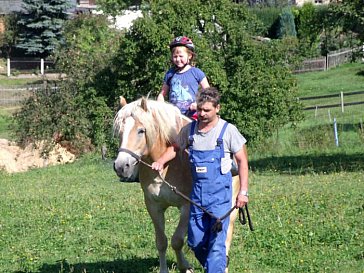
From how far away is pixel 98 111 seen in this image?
2597 centimetres

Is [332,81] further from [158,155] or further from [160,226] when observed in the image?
[158,155]


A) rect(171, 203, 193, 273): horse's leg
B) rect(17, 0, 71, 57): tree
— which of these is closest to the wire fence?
rect(17, 0, 71, 57): tree

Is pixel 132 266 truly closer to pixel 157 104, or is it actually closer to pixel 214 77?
pixel 157 104

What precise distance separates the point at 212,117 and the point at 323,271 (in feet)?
7.71

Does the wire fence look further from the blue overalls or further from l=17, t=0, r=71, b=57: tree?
the blue overalls

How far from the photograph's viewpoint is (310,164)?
22062mm

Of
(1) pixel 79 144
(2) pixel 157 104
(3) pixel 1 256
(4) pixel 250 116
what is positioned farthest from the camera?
(1) pixel 79 144

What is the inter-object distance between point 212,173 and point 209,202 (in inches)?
10.9

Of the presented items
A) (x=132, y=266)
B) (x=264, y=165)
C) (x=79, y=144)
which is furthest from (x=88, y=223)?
(x=79, y=144)

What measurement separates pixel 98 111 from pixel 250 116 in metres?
5.00

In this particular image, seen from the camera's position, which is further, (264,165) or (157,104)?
(264,165)

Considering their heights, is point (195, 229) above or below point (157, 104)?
below

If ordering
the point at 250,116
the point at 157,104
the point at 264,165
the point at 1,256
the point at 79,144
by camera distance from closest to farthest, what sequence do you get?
the point at 157,104 < the point at 1,256 < the point at 264,165 < the point at 250,116 < the point at 79,144

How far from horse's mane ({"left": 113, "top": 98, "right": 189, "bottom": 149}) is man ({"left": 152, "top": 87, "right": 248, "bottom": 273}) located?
865 millimetres
